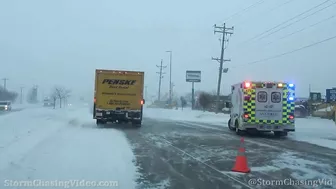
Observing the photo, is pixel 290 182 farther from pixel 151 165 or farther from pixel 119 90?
pixel 119 90

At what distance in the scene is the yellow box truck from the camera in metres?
25.9

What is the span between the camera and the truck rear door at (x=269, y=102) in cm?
2059

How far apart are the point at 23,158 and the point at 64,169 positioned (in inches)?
70.7

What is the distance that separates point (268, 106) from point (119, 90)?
31.6ft

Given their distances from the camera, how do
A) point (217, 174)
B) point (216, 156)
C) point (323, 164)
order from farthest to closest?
1. point (216, 156)
2. point (323, 164)
3. point (217, 174)

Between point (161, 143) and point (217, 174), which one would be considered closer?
point (217, 174)

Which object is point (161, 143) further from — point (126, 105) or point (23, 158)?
point (126, 105)

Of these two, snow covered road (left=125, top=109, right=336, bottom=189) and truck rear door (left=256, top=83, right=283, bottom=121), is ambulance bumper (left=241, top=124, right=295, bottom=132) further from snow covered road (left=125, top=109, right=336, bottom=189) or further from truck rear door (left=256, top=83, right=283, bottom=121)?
snow covered road (left=125, top=109, right=336, bottom=189)

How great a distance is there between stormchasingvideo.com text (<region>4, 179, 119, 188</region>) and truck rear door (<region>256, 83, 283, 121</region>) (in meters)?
13.5

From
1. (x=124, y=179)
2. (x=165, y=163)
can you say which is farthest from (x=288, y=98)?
(x=124, y=179)

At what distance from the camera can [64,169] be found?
31.4 feet

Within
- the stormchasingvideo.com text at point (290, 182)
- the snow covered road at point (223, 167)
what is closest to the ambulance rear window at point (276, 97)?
the snow covered road at point (223, 167)

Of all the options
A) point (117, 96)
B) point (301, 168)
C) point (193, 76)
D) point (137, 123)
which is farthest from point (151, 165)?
point (193, 76)

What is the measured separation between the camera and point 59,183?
804cm
